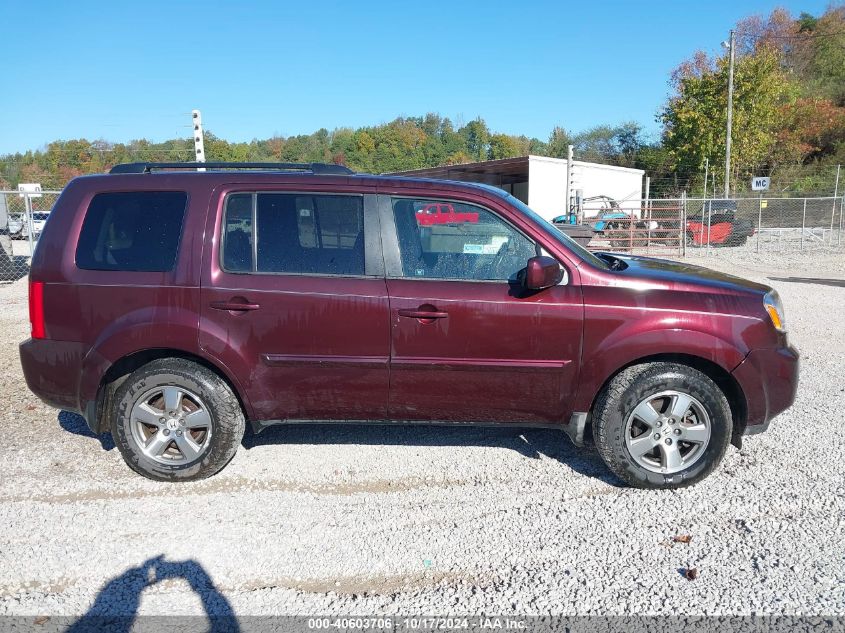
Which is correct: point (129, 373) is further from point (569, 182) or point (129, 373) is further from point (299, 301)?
point (569, 182)

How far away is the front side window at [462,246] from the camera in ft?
12.2

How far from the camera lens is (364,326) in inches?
144

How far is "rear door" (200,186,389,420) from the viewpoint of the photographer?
3.67m

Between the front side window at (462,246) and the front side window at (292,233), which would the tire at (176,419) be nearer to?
the front side window at (292,233)

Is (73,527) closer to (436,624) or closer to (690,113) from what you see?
(436,624)

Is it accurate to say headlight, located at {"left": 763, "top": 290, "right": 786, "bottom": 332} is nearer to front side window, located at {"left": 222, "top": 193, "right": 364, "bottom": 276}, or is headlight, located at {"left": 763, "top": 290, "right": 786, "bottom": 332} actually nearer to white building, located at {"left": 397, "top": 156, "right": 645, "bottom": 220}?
front side window, located at {"left": 222, "top": 193, "right": 364, "bottom": 276}

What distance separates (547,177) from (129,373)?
29.3m

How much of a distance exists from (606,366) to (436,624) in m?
1.80

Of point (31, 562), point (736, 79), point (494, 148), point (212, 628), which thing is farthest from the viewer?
point (494, 148)

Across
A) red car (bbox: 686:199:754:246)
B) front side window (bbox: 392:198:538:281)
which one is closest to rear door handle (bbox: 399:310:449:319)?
front side window (bbox: 392:198:538:281)

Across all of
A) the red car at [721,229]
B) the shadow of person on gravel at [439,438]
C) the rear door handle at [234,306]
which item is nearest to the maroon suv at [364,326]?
the rear door handle at [234,306]

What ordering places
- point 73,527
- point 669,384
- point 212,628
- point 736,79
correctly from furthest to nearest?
point 736,79 → point 669,384 → point 73,527 → point 212,628

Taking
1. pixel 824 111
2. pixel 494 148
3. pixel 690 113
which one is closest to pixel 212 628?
pixel 690 113

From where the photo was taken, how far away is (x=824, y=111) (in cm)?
4328
